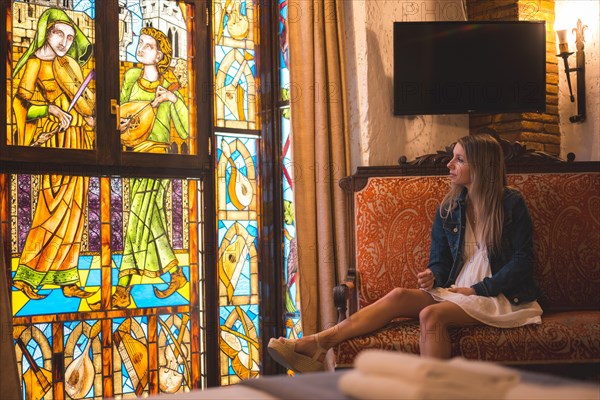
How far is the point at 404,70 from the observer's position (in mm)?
3709

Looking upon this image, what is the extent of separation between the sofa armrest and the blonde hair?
4.72ft

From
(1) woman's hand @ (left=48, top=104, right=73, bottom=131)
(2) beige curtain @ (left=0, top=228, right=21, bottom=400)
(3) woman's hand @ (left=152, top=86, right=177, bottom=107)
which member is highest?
(3) woman's hand @ (left=152, top=86, right=177, bottom=107)

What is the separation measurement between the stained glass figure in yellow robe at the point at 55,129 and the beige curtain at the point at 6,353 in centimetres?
25

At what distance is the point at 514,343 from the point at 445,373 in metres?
1.54

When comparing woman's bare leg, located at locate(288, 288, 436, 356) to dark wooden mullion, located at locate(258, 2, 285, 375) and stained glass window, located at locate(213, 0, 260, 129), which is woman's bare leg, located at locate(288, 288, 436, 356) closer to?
dark wooden mullion, located at locate(258, 2, 285, 375)

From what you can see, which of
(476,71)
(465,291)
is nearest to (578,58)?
(476,71)

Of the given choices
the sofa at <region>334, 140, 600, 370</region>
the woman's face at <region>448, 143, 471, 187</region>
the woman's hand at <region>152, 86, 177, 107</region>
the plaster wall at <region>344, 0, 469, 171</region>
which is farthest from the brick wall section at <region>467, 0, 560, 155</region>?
the woman's hand at <region>152, 86, 177, 107</region>

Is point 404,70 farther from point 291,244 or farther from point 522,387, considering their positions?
point 522,387

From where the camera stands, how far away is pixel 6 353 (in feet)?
9.89

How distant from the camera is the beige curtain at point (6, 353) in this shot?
117 inches

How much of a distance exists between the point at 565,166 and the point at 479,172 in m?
0.54

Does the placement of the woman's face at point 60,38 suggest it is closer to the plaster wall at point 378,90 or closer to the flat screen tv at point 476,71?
the plaster wall at point 378,90

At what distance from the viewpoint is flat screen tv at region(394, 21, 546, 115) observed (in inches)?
146

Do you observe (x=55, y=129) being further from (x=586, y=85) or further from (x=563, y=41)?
(x=586, y=85)
